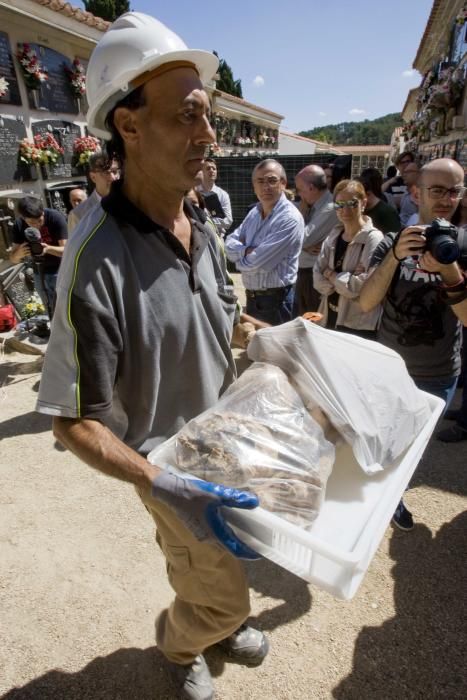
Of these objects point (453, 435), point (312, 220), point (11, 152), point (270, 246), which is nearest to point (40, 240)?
point (11, 152)

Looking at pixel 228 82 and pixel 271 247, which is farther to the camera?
pixel 228 82

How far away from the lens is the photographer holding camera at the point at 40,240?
440 cm

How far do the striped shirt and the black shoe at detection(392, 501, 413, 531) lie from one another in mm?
2200

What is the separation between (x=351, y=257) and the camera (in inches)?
118

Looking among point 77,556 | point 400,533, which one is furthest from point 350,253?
point 77,556

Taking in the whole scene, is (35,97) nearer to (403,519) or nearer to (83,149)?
(83,149)

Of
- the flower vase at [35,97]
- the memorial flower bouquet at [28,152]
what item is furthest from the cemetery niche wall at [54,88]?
the memorial flower bouquet at [28,152]

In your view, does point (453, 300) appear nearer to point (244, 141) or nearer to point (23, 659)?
point (23, 659)

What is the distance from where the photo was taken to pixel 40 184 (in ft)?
19.7

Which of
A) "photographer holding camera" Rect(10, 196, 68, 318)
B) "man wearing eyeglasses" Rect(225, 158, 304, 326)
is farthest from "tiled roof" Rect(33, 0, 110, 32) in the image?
"man wearing eyeglasses" Rect(225, 158, 304, 326)

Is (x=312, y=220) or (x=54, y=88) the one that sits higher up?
(x=54, y=88)

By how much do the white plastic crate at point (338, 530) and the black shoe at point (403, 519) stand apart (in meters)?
1.50

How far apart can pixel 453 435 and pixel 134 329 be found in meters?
3.03

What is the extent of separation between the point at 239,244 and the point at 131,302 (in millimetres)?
2962
